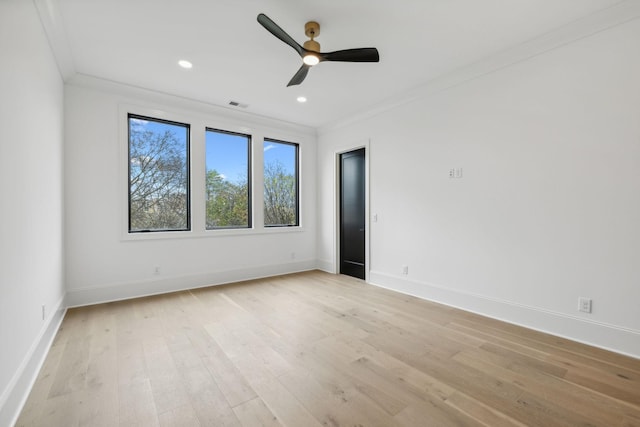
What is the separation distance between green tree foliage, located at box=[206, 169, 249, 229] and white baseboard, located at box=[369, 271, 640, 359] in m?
2.95

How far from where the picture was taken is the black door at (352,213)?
4895mm

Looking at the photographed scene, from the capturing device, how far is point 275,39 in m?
2.72

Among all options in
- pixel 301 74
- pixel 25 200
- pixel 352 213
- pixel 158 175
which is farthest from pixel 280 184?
pixel 25 200

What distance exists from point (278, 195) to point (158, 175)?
204 centimetres

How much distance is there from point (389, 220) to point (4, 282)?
13.0ft

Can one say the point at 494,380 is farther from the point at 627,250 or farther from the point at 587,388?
the point at 627,250

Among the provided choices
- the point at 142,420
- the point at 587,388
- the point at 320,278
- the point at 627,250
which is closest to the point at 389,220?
the point at 320,278

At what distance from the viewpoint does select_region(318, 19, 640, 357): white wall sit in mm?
2379

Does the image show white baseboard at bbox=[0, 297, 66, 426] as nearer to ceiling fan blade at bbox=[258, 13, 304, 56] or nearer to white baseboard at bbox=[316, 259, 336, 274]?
ceiling fan blade at bbox=[258, 13, 304, 56]

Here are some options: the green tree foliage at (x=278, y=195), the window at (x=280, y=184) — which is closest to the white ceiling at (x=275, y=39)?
the window at (x=280, y=184)

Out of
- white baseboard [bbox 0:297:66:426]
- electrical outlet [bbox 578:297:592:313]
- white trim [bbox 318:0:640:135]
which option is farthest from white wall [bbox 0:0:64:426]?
electrical outlet [bbox 578:297:592:313]

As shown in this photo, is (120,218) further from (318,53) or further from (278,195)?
(318,53)

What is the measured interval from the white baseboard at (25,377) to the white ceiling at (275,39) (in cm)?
266

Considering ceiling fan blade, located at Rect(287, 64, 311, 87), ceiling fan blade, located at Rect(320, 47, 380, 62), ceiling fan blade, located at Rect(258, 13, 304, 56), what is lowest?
ceiling fan blade, located at Rect(287, 64, 311, 87)
